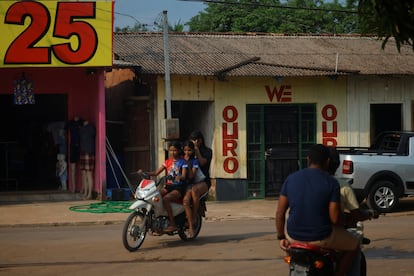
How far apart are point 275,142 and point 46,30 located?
6701 mm

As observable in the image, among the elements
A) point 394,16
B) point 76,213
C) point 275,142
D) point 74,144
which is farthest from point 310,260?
point 275,142

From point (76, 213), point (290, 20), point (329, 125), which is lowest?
A: point (76, 213)

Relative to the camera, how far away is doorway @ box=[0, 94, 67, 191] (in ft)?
71.8

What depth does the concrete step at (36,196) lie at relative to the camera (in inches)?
797

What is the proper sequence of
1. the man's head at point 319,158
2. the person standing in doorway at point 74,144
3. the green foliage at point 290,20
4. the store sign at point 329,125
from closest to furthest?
the man's head at point 319,158, the person standing in doorway at point 74,144, the store sign at point 329,125, the green foliage at point 290,20

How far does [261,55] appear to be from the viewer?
22.2m

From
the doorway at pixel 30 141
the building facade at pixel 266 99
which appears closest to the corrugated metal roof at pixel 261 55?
the building facade at pixel 266 99

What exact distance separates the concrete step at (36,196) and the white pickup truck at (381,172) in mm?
6846

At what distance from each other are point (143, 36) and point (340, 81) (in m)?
5.69

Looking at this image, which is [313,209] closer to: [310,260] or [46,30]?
[310,260]

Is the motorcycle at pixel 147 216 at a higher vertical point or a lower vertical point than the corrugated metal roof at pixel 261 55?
lower

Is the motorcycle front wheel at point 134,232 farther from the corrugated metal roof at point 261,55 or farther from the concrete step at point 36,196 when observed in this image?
the concrete step at point 36,196

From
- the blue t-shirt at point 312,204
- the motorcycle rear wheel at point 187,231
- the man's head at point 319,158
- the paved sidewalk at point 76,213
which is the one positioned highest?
the man's head at point 319,158

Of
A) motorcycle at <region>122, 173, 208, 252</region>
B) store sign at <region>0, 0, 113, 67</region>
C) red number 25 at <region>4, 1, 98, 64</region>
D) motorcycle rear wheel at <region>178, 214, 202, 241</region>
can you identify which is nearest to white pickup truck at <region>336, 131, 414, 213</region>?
motorcycle rear wheel at <region>178, 214, 202, 241</region>
